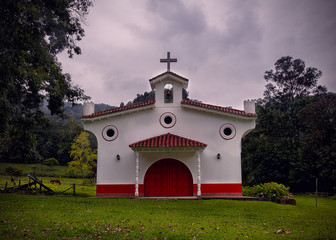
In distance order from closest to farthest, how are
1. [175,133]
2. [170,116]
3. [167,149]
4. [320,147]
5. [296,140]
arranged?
[167,149], [175,133], [170,116], [320,147], [296,140]

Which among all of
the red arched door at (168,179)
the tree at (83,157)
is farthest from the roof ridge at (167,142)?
the tree at (83,157)

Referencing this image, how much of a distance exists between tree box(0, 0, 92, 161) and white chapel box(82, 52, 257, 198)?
328cm

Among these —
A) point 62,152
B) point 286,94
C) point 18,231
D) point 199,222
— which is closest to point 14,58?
point 18,231

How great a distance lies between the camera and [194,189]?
16.4 m

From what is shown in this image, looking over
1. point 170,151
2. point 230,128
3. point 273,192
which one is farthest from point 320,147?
point 170,151

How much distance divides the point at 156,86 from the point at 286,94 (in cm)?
3142

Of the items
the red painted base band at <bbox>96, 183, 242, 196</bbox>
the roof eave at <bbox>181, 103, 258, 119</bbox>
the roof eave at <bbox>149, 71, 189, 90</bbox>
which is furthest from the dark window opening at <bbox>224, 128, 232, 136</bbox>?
the roof eave at <bbox>149, 71, 189, 90</bbox>

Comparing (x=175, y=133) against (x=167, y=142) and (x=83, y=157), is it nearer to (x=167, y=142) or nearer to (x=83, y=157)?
(x=167, y=142)

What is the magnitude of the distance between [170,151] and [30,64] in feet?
28.2

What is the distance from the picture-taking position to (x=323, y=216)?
11992 mm

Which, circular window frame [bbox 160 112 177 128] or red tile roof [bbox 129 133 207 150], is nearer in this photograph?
red tile roof [bbox 129 133 207 150]

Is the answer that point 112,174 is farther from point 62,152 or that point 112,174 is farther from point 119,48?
point 62,152

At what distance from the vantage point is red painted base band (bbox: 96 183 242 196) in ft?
53.8

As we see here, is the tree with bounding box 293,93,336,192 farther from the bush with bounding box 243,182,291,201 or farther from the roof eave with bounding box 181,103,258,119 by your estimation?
the roof eave with bounding box 181,103,258,119
